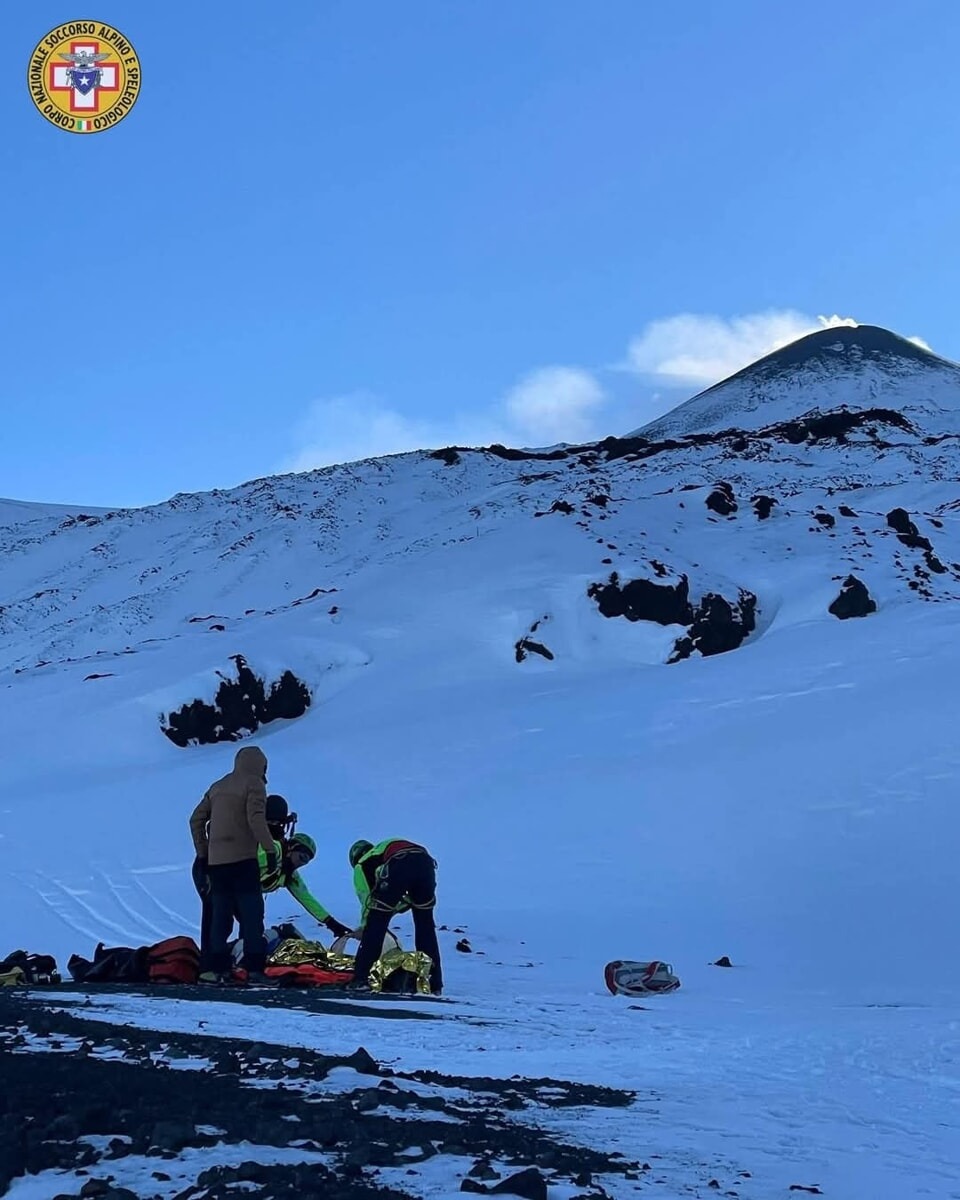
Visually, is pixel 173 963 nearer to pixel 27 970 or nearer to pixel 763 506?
pixel 27 970

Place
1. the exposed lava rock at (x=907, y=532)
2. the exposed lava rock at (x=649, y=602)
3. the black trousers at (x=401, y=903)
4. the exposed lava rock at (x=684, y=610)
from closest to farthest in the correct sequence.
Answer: the black trousers at (x=401, y=903)
the exposed lava rock at (x=684, y=610)
the exposed lava rock at (x=649, y=602)
the exposed lava rock at (x=907, y=532)

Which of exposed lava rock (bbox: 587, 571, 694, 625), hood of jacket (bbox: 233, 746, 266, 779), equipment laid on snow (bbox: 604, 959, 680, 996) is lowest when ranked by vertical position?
equipment laid on snow (bbox: 604, 959, 680, 996)

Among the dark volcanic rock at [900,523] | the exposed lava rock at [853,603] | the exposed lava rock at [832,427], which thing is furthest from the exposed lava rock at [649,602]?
the exposed lava rock at [832,427]

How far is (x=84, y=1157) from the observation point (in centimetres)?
323

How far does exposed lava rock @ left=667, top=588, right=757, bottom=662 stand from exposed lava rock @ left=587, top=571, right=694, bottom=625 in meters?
0.32

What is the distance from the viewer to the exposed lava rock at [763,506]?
107ft

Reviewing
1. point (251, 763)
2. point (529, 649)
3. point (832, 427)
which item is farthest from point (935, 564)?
point (832, 427)

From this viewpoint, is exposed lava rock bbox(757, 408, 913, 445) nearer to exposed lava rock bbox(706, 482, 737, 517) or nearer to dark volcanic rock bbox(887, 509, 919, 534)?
exposed lava rock bbox(706, 482, 737, 517)

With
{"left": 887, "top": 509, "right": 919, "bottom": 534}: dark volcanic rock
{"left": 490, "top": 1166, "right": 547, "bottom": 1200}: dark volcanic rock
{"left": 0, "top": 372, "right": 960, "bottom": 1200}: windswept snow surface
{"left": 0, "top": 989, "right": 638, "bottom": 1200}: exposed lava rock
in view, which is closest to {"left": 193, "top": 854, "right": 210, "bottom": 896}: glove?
{"left": 0, "top": 372, "right": 960, "bottom": 1200}: windswept snow surface

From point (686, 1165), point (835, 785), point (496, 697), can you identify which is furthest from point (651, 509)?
point (686, 1165)

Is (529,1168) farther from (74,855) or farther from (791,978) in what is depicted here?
(74,855)

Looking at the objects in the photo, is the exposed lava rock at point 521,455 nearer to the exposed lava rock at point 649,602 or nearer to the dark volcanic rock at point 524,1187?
the exposed lava rock at point 649,602

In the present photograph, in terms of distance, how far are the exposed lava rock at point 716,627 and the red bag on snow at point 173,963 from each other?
17.0 metres

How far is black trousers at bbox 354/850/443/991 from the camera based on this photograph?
7953 mm
